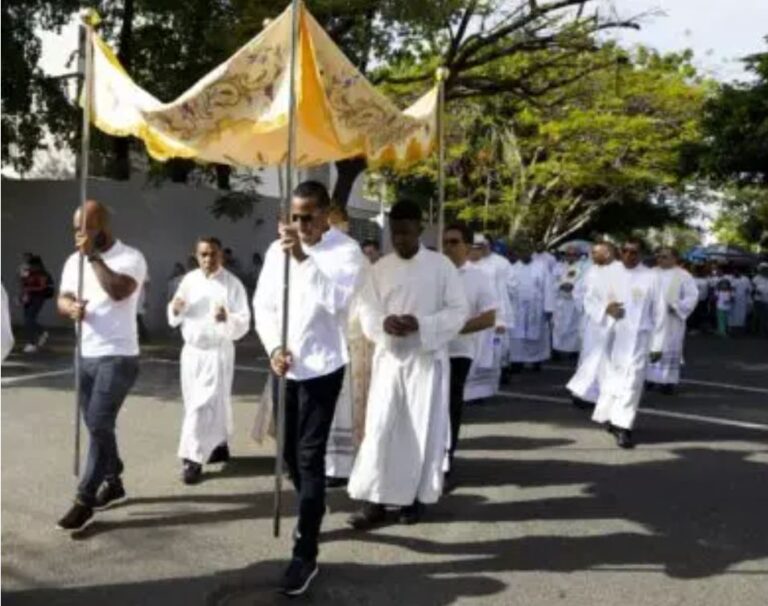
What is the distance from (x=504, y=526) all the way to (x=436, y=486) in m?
0.49

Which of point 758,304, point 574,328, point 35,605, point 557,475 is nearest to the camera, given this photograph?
point 35,605

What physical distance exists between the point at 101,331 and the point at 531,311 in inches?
410

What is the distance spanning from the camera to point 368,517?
20.7 ft

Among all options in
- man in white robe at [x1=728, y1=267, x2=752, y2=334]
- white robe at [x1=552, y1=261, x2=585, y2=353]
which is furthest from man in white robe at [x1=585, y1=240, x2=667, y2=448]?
man in white robe at [x1=728, y1=267, x2=752, y2=334]

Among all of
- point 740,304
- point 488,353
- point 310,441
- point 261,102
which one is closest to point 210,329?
point 261,102

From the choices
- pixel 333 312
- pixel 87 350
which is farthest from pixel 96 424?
pixel 333 312

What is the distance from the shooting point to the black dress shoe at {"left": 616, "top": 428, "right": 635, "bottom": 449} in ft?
29.9

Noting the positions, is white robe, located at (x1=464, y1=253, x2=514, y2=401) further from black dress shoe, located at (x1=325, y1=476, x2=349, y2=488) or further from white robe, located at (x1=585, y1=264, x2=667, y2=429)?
black dress shoe, located at (x1=325, y1=476, x2=349, y2=488)

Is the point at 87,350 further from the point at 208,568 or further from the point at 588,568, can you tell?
the point at 588,568

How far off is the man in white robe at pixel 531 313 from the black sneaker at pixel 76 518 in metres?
9.43

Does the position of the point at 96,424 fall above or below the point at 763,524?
above

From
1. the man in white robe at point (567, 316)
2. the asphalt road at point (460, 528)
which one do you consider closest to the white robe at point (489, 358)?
the asphalt road at point (460, 528)

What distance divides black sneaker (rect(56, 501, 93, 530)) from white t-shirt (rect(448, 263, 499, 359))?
2.67 m

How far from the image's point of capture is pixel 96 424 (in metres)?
6.03
